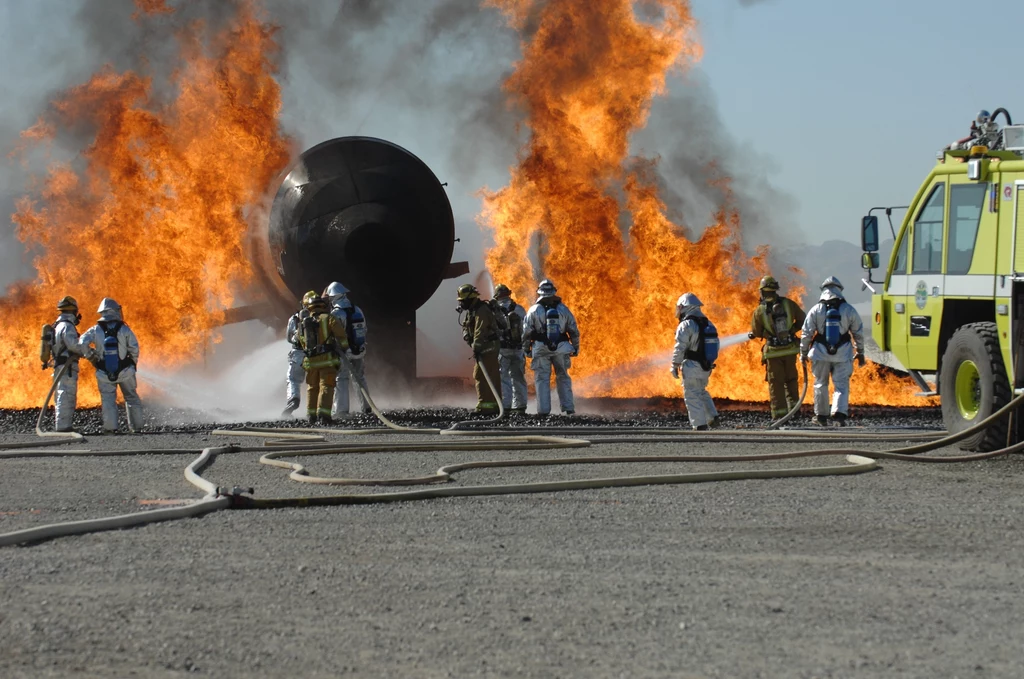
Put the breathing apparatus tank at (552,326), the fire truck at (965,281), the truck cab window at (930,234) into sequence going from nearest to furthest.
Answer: the fire truck at (965,281), the truck cab window at (930,234), the breathing apparatus tank at (552,326)

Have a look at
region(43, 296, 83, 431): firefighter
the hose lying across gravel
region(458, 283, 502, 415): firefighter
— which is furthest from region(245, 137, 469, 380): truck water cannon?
the hose lying across gravel

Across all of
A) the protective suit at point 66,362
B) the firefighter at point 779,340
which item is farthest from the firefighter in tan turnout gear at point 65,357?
the firefighter at point 779,340

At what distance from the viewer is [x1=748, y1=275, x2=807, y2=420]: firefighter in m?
15.0

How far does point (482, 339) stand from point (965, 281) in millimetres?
7479

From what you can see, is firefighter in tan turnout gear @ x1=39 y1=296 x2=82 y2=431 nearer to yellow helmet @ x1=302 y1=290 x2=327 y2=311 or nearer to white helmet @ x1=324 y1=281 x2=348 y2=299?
yellow helmet @ x1=302 y1=290 x2=327 y2=311

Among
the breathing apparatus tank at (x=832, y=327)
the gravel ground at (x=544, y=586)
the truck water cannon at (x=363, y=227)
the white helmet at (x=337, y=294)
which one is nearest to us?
the gravel ground at (x=544, y=586)

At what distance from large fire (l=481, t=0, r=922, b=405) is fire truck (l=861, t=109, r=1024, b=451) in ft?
33.0

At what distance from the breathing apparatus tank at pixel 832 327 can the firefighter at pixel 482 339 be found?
14.2ft

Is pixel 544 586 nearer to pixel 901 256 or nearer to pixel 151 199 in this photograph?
pixel 901 256

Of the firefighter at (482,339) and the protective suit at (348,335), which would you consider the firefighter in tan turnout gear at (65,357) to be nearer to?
the protective suit at (348,335)

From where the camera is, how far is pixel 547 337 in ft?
54.0

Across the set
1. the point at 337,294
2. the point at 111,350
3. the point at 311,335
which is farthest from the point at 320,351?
the point at 111,350

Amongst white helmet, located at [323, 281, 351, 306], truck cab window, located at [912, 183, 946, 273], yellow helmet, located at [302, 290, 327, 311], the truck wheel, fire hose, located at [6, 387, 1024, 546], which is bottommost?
fire hose, located at [6, 387, 1024, 546]

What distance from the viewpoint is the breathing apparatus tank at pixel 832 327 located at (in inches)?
575
